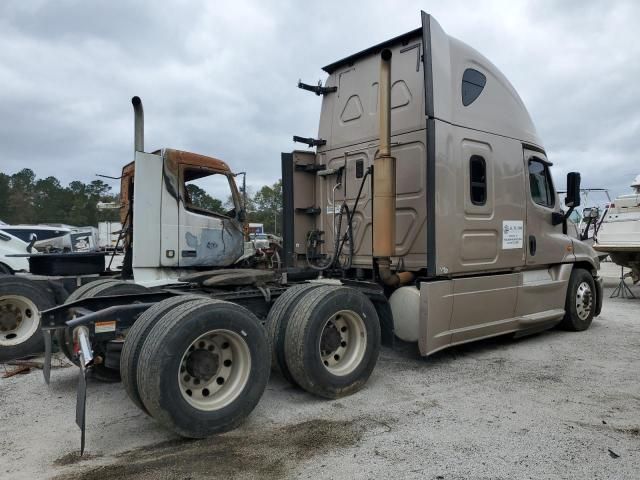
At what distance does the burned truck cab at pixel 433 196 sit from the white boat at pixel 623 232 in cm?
619

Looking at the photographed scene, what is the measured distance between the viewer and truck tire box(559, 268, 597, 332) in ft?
23.8

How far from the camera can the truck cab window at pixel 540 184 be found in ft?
21.5

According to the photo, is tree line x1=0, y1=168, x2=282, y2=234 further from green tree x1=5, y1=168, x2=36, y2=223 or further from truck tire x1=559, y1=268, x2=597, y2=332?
truck tire x1=559, y1=268, x2=597, y2=332

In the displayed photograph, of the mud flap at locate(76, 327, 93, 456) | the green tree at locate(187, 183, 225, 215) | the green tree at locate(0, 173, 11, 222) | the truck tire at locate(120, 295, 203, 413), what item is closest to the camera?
the mud flap at locate(76, 327, 93, 456)

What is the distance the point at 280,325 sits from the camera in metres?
4.35

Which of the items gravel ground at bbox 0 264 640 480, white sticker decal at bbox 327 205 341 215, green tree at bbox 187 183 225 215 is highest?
green tree at bbox 187 183 225 215

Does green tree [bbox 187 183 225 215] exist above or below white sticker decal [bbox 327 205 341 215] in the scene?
above

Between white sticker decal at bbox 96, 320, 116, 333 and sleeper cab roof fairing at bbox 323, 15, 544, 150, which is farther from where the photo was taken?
sleeper cab roof fairing at bbox 323, 15, 544, 150

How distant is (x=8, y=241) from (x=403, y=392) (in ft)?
30.5

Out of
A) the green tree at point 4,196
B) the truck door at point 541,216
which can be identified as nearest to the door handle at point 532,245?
the truck door at point 541,216

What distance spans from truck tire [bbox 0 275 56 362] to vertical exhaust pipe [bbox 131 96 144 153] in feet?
7.21

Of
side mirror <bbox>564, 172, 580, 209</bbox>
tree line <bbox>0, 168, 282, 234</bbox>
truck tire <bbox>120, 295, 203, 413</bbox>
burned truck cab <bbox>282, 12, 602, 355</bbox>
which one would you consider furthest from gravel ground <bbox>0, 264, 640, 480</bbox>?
tree line <bbox>0, 168, 282, 234</bbox>

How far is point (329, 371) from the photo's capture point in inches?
171

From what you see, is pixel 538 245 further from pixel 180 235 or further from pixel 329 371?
pixel 180 235
